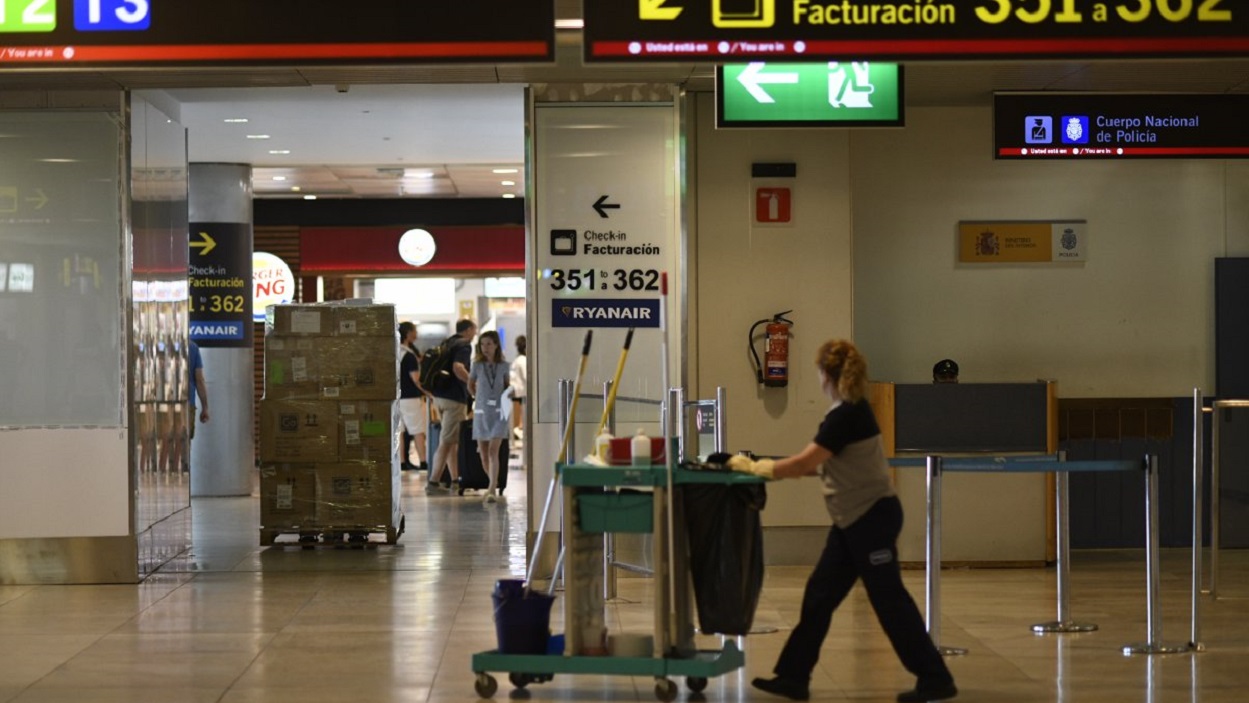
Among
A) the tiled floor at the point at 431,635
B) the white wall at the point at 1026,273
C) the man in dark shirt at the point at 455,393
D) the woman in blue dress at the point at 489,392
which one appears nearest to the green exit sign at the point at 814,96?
the tiled floor at the point at 431,635

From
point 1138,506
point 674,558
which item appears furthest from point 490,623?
point 1138,506

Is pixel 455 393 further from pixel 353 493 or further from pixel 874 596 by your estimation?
pixel 874 596

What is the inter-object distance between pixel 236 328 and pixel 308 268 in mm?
4788

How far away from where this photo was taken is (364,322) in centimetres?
1110

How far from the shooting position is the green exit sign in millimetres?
6809

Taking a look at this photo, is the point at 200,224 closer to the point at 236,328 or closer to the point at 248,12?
the point at 236,328

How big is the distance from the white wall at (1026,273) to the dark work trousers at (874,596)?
4578 mm

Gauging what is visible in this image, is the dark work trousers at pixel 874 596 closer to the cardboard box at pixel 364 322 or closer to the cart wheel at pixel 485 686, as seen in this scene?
the cart wheel at pixel 485 686

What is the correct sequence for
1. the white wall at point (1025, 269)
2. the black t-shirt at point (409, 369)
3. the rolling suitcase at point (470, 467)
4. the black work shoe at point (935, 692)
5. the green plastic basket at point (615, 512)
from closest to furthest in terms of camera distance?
the black work shoe at point (935, 692) < the green plastic basket at point (615, 512) < the white wall at point (1025, 269) < the rolling suitcase at point (470, 467) < the black t-shirt at point (409, 369)

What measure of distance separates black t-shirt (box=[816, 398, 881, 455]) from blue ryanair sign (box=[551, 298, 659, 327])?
12.2ft

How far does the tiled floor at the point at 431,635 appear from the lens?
20.6 feet

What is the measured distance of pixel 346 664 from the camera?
267 inches

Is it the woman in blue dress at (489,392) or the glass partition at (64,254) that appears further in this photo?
the woman in blue dress at (489,392)

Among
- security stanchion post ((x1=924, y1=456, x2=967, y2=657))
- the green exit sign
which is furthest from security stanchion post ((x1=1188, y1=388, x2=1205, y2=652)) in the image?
the green exit sign
